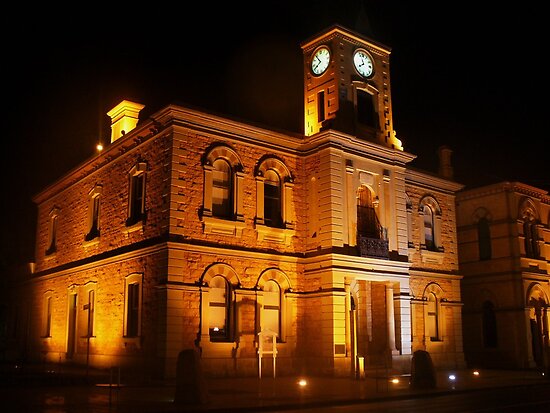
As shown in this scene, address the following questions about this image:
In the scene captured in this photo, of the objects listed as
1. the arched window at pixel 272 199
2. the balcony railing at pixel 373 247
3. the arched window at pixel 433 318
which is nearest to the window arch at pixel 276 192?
the arched window at pixel 272 199

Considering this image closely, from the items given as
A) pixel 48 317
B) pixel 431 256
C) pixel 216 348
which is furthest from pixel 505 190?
pixel 48 317

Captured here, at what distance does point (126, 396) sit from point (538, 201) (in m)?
31.1

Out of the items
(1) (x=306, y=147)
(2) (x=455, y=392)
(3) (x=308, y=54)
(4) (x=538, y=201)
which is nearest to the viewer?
(2) (x=455, y=392)

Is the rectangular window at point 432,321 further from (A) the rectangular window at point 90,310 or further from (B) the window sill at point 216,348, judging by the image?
(A) the rectangular window at point 90,310

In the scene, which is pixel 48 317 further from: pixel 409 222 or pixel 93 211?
pixel 409 222

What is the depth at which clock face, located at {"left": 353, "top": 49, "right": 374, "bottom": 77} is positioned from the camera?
30625 mm

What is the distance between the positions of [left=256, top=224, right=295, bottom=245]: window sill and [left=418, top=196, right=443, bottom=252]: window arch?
382 inches

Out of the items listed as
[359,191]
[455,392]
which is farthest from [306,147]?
[455,392]

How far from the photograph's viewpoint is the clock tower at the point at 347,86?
97.0 feet

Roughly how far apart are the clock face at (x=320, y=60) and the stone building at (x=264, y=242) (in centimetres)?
7

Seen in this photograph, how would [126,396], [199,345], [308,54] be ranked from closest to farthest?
[126,396]
[199,345]
[308,54]

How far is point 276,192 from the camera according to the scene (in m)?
28.4

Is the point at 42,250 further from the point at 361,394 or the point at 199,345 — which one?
the point at 361,394

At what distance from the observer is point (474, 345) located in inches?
1517
